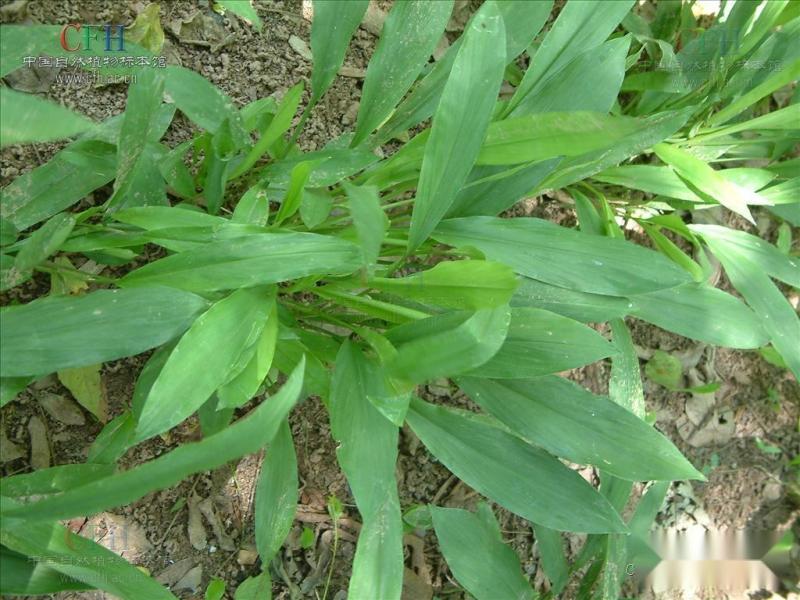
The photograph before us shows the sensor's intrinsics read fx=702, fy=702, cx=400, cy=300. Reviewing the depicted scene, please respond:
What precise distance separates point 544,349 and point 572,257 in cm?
13

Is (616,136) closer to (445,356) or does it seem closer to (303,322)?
(445,356)

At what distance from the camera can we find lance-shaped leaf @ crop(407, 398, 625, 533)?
0.77 meters

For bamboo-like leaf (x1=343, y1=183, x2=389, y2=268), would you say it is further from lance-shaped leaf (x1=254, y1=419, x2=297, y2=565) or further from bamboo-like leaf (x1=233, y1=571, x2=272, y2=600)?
bamboo-like leaf (x1=233, y1=571, x2=272, y2=600)

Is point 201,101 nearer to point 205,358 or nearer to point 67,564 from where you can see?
point 205,358

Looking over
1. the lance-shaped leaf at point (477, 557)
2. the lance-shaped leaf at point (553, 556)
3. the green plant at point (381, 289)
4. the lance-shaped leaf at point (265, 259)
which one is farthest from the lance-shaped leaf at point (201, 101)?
the lance-shaped leaf at point (553, 556)

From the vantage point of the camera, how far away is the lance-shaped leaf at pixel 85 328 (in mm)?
604

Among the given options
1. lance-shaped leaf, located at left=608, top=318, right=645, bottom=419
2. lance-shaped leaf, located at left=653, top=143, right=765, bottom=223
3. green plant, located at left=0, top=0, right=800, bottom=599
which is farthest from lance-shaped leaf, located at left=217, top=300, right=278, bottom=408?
lance-shaped leaf, located at left=653, top=143, right=765, bottom=223

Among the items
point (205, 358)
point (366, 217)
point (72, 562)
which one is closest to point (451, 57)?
point (366, 217)

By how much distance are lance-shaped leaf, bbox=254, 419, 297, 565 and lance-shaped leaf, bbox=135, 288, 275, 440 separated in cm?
22

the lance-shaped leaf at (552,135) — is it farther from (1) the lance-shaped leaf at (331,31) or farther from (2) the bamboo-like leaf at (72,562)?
(2) the bamboo-like leaf at (72,562)

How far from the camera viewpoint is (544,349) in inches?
28.9

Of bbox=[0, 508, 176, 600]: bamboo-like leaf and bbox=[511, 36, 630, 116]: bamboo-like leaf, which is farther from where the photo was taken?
bbox=[511, 36, 630, 116]: bamboo-like leaf

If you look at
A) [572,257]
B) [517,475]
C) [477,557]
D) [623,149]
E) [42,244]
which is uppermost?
[623,149]

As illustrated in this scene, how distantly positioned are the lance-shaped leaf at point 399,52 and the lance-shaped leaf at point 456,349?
360 mm
